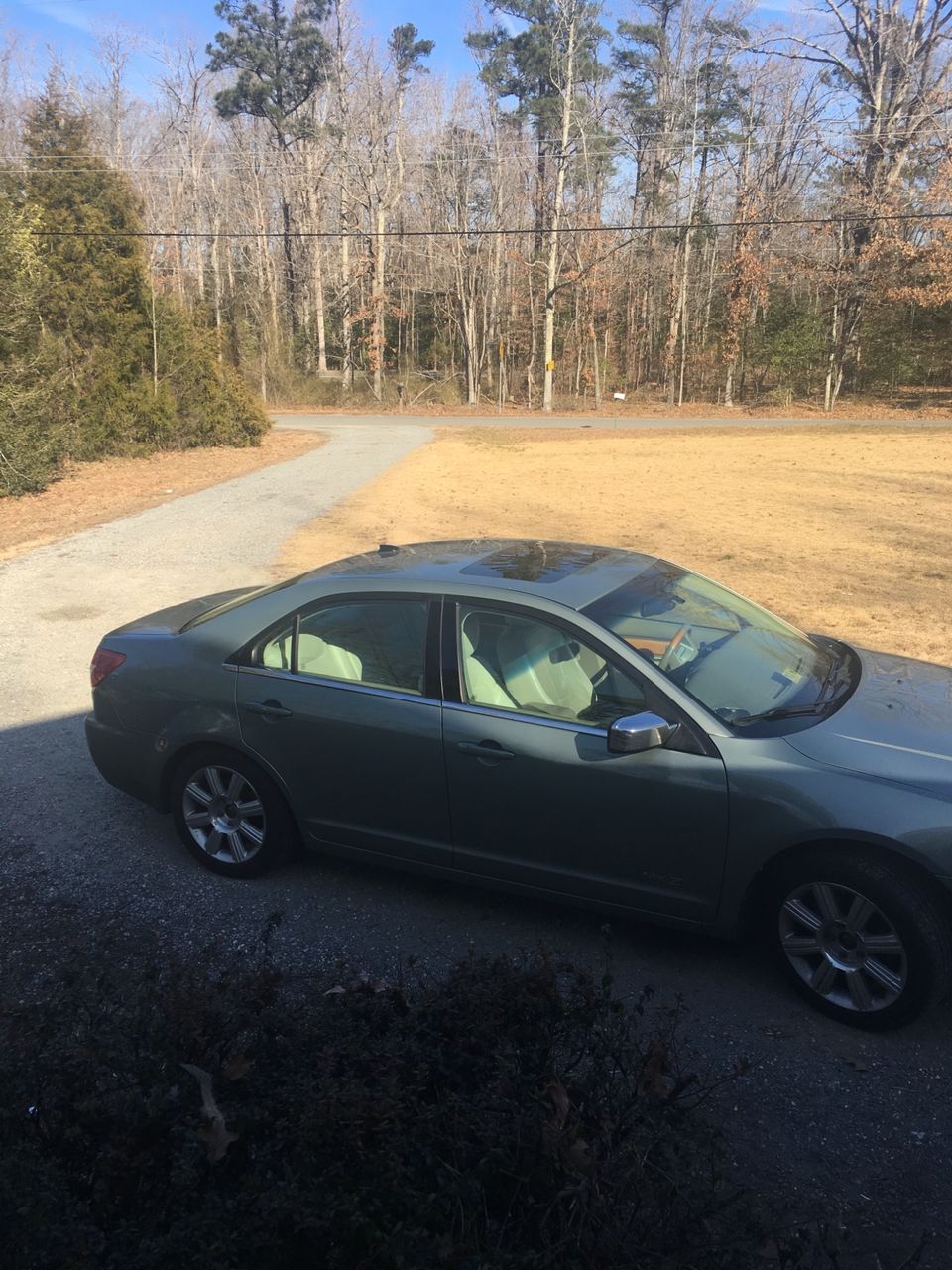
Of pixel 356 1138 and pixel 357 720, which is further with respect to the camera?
pixel 357 720

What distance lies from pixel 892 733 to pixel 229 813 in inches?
112

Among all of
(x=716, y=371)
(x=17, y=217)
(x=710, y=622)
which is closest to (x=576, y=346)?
(x=716, y=371)

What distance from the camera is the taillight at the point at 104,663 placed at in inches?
185

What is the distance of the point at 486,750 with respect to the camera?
12.3ft

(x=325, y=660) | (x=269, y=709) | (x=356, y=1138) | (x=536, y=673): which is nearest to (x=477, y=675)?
(x=536, y=673)

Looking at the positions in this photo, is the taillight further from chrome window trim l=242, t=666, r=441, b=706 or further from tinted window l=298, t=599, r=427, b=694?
tinted window l=298, t=599, r=427, b=694

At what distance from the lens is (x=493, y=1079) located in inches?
85.4

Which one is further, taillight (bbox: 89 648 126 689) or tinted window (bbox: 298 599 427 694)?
taillight (bbox: 89 648 126 689)

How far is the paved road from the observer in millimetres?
33562

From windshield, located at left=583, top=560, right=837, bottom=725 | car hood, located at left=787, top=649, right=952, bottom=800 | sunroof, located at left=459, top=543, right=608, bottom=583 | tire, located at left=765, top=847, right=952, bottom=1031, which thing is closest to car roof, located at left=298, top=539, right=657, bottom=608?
sunroof, located at left=459, top=543, right=608, bottom=583

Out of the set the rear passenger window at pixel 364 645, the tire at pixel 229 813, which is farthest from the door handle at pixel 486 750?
the tire at pixel 229 813

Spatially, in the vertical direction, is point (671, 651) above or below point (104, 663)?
above

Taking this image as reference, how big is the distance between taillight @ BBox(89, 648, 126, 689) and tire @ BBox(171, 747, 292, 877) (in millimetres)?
653

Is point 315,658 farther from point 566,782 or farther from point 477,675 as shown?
point 566,782
